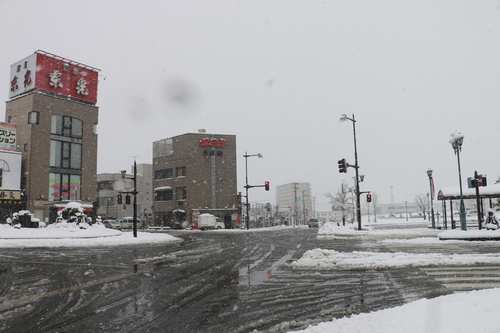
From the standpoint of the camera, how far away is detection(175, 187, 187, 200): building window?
198ft

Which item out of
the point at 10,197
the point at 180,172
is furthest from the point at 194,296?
the point at 180,172

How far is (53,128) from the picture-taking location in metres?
45.2

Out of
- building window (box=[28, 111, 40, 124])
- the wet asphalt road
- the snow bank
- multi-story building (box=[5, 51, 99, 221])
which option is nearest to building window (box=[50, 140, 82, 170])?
multi-story building (box=[5, 51, 99, 221])

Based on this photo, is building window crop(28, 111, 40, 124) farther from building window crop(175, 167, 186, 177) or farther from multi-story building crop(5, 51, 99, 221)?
building window crop(175, 167, 186, 177)

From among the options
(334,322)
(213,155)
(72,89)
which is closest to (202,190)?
(213,155)

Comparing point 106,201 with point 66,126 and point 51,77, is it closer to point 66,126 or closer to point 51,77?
point 66,126

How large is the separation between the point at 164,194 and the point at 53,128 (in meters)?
22.7

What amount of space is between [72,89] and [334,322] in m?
51.1

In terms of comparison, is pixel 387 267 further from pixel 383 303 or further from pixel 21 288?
pixel 21 288

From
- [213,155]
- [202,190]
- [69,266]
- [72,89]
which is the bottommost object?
[69,266]

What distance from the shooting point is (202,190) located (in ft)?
194

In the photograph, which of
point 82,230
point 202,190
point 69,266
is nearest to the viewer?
point 69,266

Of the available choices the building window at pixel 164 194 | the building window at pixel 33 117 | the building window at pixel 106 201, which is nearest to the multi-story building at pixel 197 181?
the building window at pixel 164 194

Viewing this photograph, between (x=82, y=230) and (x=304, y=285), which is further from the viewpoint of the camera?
(x=82, y=230)
